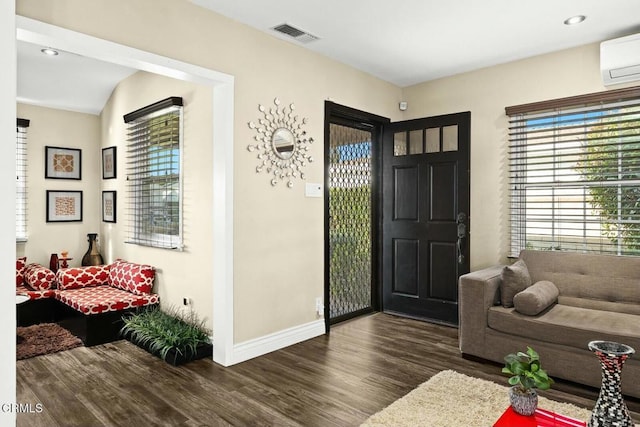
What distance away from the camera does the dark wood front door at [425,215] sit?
427 cm

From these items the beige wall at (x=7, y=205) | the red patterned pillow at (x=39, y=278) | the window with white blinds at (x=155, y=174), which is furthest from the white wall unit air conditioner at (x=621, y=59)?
the red patterned pillow at (x=39, y=278)

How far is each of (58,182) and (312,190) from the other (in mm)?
3430

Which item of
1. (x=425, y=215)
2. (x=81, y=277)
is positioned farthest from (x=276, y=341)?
(x=81, y=277)

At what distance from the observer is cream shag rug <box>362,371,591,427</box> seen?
2.34 metres

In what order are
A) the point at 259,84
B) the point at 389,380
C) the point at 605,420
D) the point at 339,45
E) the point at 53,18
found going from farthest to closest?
the point at 339,45, the point at 259,84, the point at 389,380, the point at 53,18, the point at 605,420

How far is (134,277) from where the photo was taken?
13.9ft

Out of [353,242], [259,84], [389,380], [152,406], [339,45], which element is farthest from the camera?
[353,242]

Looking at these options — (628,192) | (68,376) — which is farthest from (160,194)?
(628,192)

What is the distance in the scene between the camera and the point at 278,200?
143 inches

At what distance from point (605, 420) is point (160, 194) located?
12.7 ft

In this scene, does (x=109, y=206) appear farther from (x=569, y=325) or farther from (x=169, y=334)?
(x=569, y=325)

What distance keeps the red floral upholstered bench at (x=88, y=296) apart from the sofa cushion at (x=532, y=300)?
3.30 meters

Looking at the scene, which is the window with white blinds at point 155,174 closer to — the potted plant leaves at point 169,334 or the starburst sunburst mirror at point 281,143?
the potted plant leaves at point 169,334

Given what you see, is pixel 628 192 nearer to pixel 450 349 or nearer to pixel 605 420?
pixel 450 349
